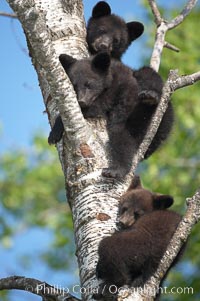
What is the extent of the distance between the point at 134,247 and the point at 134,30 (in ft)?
15.0

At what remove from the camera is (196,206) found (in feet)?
14.4

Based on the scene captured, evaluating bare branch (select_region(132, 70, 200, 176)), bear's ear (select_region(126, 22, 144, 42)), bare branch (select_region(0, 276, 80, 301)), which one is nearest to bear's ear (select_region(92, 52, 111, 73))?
bare branch (select_region(132, 70, 200, 176))

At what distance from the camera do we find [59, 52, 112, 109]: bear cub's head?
674cm

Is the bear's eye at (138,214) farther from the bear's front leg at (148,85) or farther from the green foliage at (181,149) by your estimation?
the green foliage at (181,149)

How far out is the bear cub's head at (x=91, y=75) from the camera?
22.1 feet

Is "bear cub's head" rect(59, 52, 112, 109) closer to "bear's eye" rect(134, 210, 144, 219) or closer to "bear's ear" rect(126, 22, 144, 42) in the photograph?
"bear's eye" rect(134, 210, 144, 219)

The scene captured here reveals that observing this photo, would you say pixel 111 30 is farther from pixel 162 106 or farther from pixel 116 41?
pixel 162 106

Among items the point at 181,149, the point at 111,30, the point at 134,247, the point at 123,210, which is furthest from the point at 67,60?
the point at 181,149

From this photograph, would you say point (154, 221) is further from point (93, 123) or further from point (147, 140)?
point (93, 123)

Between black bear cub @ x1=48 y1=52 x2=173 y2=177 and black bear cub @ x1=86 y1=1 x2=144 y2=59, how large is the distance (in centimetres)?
88

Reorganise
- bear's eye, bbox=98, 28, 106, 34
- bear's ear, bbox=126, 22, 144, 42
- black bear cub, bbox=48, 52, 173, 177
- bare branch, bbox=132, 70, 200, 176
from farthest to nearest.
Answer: bear's ear, bbox=126, 22, 144, 42, bear's eye, bbox=98, 28, 106, 34, black bear cub, bbox=48, 52, 173, 177, bare branch, bbox=132, 70, 200, 176

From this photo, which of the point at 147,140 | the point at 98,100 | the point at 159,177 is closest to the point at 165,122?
the point at 98,100

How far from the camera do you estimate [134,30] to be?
877 centimetres

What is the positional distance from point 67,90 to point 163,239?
1354 millimetres
